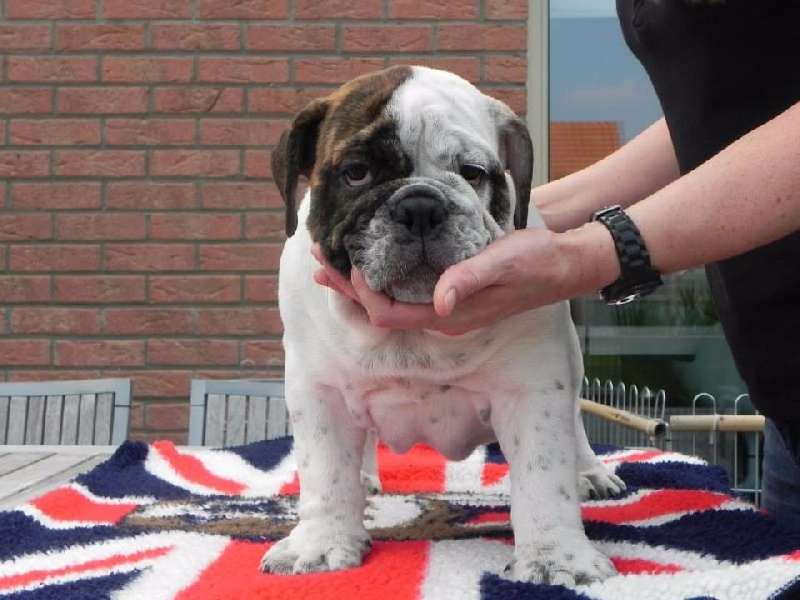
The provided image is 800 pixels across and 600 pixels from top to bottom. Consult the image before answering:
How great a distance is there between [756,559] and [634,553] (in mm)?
189

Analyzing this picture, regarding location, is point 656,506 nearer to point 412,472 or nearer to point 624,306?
point 412,472

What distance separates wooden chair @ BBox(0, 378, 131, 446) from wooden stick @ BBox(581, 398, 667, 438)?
1529 mm

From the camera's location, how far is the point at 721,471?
248 centimetres

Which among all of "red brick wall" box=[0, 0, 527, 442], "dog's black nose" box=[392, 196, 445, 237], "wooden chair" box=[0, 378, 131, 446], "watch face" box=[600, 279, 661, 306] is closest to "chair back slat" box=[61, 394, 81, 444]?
"wooden chair" box=[0, 378, 131, 446]

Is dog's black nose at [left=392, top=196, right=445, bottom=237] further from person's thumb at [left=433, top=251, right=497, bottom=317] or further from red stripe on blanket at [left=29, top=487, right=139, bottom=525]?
red stripe on blanket at [left=29, top=487, right=139, bottom=525]

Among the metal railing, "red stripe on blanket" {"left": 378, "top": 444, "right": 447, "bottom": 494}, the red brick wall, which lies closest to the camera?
"red stripe on blanket" {"left": 378, "top": 444, "right": 447, "bottom": 494}

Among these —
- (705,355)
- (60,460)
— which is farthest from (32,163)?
(705,355)

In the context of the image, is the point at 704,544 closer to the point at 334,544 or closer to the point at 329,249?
the point at 334,544

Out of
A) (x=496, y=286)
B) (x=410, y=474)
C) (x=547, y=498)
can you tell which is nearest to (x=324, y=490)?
(x=547, y=498)

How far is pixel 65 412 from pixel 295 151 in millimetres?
2055

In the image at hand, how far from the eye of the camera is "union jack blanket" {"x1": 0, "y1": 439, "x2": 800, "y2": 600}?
1388 mm

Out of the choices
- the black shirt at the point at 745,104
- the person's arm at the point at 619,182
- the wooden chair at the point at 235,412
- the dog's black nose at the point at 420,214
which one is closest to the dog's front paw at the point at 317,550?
the dog's black nose at the point at 420,214

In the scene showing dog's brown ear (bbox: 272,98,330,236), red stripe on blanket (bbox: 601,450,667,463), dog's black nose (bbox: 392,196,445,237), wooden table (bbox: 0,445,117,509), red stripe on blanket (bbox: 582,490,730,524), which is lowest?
wooden table (bbox: 0,445,117,509)

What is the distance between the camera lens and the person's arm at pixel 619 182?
2.24 m
